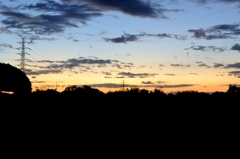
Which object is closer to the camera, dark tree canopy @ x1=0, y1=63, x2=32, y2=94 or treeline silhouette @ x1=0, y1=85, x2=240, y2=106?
treeline silhouette @ x1=0, y1=85, x2=240, y2=106

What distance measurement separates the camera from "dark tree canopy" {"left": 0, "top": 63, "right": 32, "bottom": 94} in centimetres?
3638

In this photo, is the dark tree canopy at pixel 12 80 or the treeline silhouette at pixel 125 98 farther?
the dark tree canopy at pixel 12 80

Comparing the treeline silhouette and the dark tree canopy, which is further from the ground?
the dark tree canopy

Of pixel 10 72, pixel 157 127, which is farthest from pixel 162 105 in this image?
pixel 10 72

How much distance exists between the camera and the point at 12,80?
37.1 metres

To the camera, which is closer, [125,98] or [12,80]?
[125,98]

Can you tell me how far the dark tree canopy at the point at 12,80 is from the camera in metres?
36.4

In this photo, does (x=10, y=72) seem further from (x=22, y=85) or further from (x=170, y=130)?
(x=170, y=130)

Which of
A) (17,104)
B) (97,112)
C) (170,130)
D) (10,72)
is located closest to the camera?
(170,130)

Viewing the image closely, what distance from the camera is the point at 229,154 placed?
55.0 ft

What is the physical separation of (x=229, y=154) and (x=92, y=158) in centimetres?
581

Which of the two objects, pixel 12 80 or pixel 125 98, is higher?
pixel 12 80

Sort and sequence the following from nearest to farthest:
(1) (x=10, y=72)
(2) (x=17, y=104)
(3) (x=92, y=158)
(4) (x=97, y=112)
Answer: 1. (3) (x=92, y=158)
2. (4) (x=97, y=112)
3. (2) (x=17, y=104)
4. (1) (x=10, y=72)

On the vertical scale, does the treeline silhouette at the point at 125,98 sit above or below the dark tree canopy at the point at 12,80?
below
